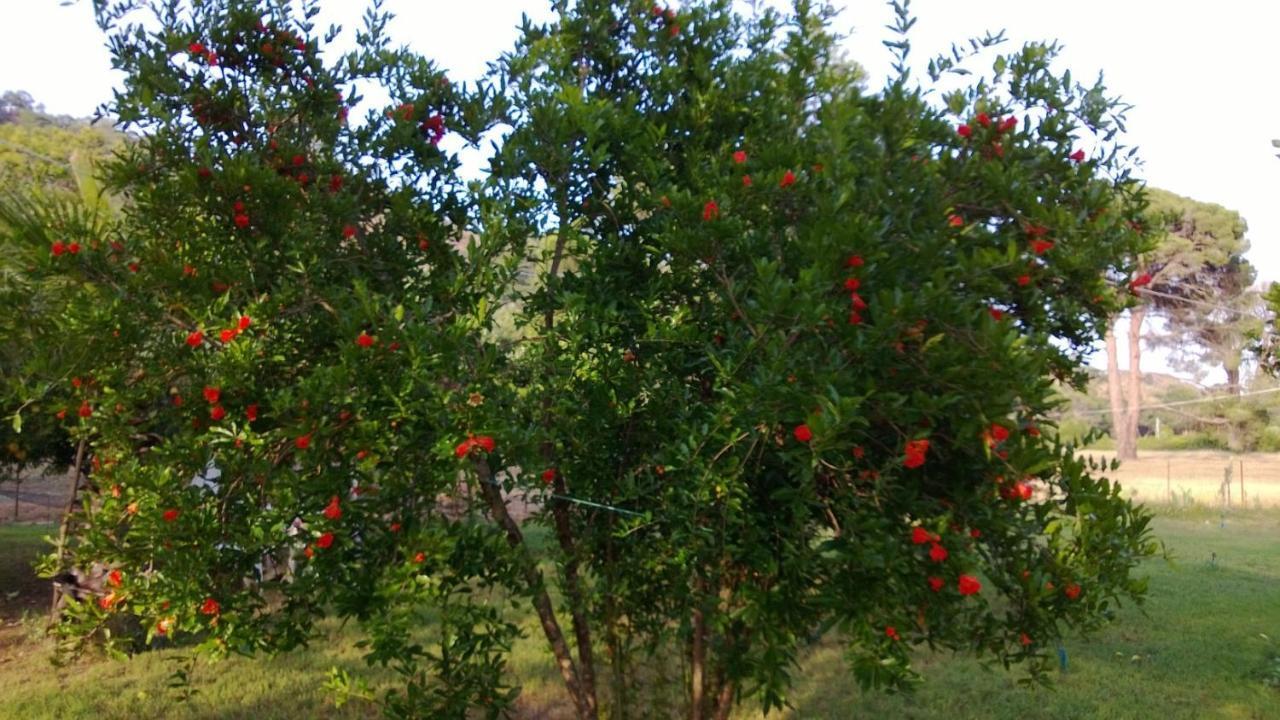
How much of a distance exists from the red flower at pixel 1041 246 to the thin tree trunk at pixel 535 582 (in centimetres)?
190

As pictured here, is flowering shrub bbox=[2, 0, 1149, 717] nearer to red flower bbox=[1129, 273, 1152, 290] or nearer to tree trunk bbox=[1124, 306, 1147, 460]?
red flower bbox=[1129, 273, 1152, 290]

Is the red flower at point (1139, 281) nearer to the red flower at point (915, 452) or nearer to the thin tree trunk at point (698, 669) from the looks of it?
the red flower at point (915, 452)

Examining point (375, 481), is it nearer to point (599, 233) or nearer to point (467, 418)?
point (467, 418)

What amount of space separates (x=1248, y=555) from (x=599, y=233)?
47.3 feet

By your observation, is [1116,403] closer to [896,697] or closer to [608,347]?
[896,697]

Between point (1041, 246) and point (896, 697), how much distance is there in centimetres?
478

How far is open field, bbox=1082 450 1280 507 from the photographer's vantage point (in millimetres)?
22188

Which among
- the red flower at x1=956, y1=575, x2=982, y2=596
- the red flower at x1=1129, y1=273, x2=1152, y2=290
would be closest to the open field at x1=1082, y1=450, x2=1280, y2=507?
the red flower at x1=1129, y1=273, x2=1152, y2=290

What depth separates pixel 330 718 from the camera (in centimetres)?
620

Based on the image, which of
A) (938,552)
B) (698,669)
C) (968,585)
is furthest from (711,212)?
(698,669)

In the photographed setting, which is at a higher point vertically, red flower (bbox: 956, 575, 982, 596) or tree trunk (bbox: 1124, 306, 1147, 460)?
tree trunk (bbox: 1124, 306, 1147, 460)

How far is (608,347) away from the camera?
11.8ft

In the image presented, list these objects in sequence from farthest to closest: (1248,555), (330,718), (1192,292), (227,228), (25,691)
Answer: (1192,292) → (1248,555) → (25,691) → (330,718) → (227,228)

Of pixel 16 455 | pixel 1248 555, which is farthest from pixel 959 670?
pixel 1248 555
